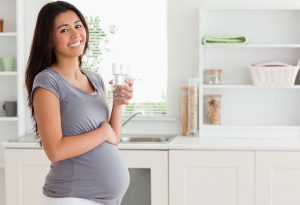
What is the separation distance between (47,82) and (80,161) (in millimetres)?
272

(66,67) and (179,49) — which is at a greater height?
(179,49)

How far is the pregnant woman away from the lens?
164cm

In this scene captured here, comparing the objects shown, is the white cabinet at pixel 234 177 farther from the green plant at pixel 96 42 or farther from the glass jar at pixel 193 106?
the green plant at pixel 96 42

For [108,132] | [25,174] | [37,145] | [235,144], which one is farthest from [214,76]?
[108,132]

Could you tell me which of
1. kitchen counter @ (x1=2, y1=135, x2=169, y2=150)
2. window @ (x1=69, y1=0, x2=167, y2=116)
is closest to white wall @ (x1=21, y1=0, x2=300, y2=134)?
window @ (x1=69, y1=0, x2=167, y2=116)

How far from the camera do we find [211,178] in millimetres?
3178

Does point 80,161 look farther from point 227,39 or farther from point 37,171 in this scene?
point 227,39

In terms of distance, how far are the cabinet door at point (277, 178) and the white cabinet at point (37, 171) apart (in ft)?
1.81

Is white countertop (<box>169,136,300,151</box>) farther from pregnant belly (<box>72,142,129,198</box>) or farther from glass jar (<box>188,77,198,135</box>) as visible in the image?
pregnant belly (<box>72,142,129,198</box>)

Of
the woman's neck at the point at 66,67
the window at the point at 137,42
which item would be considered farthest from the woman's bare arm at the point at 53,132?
the window at the point at 137,42

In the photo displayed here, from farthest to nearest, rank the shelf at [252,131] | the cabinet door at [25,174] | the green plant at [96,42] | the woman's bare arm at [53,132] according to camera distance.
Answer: the green plant at [96,42] < the shelf at [252,131] < the cabinet door at [25,174] < the woman's bare arm at [53,132]

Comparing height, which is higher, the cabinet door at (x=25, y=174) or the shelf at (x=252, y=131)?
the shelf at (x=252, y=131)

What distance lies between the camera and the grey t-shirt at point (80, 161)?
1.69m

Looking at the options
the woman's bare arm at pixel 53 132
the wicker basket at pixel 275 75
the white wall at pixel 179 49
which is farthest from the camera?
the white wall at pixel 179 49
